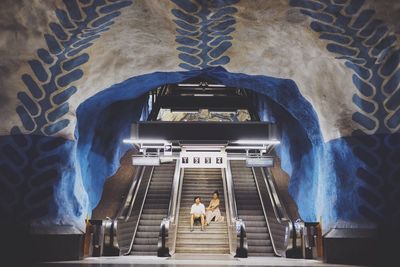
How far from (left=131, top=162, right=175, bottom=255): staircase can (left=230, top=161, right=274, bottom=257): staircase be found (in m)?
2.44

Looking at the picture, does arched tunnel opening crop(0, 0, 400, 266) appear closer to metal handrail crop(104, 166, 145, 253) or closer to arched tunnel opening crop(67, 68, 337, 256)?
arched tunnel opening crop(67, 68, 337, 256)

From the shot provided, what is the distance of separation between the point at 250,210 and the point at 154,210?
10.1 feet

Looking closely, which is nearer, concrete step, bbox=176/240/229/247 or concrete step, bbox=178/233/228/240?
concrete step, bbox=176/240/229/247

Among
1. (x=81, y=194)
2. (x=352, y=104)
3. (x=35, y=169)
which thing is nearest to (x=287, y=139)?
(x=352, y=104)

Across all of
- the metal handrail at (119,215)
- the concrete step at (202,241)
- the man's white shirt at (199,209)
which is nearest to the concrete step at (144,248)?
the concrete step at (202,241)

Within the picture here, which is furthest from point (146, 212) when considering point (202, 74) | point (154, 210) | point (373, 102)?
point (373, 102)

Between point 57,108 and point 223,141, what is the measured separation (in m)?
5.11

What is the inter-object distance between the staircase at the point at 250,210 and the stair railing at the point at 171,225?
2.01 meters

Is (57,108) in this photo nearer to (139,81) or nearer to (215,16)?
(139,81)

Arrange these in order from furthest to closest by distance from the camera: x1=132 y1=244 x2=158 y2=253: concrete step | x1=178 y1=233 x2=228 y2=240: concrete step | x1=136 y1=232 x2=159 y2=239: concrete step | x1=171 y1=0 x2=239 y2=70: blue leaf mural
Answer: x1=178 y1=233 x2=228 y2=240: concrete step → x1=136 y1=232 x2=159 y2=239: concrete step → x1=132 y1=244 x2=158 y2=253: concrete step → x1=171 y1=0 x2=239 y2=70: blue leaf mural

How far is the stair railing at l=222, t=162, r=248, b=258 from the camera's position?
10414 mm

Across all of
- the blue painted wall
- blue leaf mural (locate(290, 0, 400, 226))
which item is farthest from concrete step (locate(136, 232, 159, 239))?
blue leaf mural (locate(290, 0, 400, 226))

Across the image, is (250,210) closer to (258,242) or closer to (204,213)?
(204,213)

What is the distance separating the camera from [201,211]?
12.9 meters
